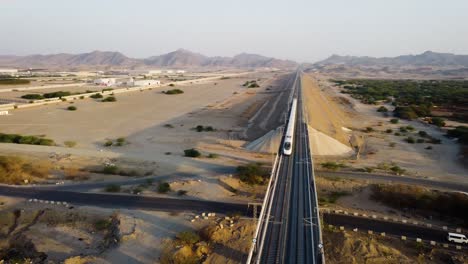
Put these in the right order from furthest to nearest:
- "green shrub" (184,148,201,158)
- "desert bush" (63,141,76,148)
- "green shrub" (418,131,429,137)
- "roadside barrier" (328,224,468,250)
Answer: "green shrub" (418,131,429,137), "desert bush" (63,141,76,148), "green shrub" (184,148,201,158), "roadside barrier" (328,224,468,250)

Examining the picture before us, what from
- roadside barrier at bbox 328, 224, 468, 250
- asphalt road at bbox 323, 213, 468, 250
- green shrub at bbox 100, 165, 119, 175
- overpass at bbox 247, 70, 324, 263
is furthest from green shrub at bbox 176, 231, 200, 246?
green shrub at bbox 100, 165, 119, 175

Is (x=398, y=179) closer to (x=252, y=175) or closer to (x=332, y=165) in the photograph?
(x=332, y=165)

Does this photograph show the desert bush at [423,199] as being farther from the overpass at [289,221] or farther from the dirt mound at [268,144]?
the dirt mound at [268,144]

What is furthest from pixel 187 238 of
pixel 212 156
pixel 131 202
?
pixel 212 156

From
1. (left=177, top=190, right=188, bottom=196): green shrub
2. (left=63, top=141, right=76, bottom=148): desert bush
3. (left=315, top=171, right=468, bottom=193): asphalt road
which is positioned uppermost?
(left=177, top=190, right=188, bottom=196): green shrub

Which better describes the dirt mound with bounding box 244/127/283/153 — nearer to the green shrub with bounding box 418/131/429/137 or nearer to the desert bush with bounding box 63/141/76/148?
the desert bush with bounding box 63/141/76/148

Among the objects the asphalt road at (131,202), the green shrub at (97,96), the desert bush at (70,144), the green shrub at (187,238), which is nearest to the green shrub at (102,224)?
the asphalt road at (131,202)
